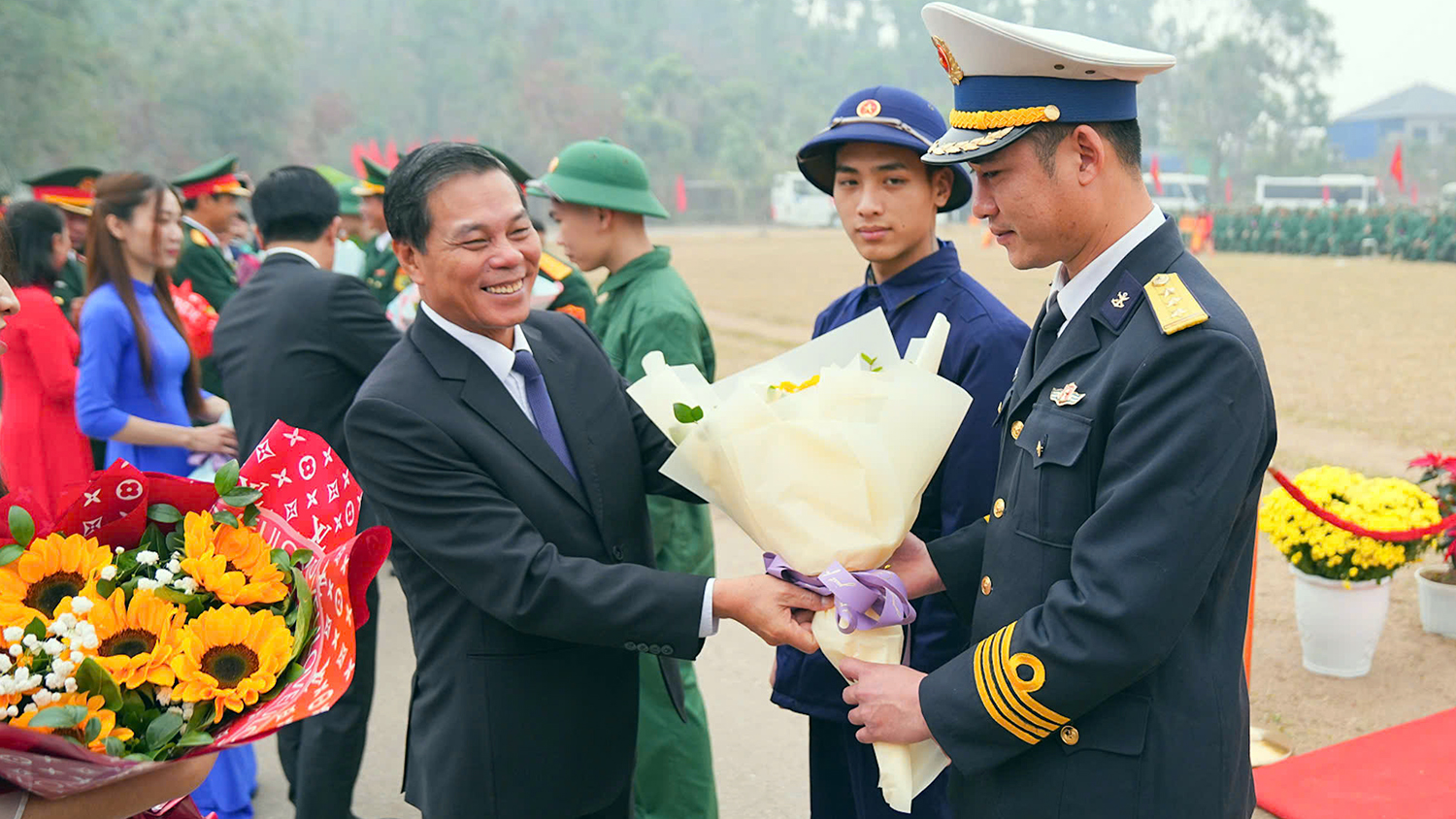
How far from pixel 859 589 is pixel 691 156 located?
63052 mm

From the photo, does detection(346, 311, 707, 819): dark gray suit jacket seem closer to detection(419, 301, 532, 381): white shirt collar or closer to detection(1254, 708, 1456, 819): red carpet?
detection(419, 301, 532, 381): white shirt collar

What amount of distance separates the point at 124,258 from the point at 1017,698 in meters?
3.44

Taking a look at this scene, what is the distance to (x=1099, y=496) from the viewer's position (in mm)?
1641

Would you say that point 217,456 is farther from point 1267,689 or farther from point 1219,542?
Result: point 1267,689

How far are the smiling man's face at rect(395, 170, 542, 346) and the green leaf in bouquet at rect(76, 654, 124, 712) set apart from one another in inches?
35.4

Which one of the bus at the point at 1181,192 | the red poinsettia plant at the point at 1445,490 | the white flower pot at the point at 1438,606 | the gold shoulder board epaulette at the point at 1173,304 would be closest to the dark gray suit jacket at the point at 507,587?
the gold shoulder board epaulette at the point at 1173,304

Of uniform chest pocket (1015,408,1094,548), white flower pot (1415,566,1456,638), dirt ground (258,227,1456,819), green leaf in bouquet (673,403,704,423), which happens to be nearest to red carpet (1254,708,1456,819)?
dirt ground (258,227,1456,819)

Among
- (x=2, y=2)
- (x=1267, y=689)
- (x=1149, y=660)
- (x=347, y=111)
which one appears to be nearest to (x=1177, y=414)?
(x=1149, y=660)

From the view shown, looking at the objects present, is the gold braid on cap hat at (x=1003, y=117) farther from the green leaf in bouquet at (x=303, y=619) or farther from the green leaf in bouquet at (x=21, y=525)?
the green leaf in bouquet at (x=21, y=525)

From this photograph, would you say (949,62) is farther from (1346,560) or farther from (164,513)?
(1346,560)

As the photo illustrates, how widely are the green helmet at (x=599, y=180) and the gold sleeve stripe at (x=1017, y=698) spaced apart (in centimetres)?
240

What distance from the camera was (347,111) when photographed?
186 ft

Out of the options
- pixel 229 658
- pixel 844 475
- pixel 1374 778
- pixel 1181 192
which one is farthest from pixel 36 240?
pixel 1181 192

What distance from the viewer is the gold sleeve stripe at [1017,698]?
1681 mm
